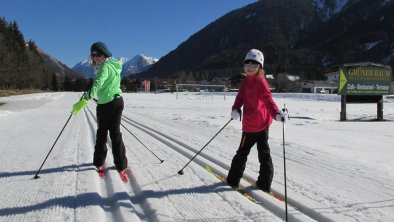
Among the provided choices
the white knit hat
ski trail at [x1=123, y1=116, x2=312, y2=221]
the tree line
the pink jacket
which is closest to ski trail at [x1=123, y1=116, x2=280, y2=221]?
ski trail at [x1=123, y1=116, x2=312, y2=221]

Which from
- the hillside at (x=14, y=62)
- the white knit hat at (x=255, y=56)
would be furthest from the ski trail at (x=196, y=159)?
the hillside at (x=14, y=62)

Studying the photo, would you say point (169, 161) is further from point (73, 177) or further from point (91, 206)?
point (91, 206)

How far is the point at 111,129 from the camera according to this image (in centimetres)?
561

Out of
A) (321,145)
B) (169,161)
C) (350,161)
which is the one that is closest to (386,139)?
(321,145)

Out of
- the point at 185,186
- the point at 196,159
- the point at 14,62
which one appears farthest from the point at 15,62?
the point at 185,186

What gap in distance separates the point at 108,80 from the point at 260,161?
2191mm

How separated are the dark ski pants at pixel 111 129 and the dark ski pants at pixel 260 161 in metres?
1.61

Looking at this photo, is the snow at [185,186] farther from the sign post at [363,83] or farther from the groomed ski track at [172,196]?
the sign post at [363,83]

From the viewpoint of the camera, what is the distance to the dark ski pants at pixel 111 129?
5500 mm

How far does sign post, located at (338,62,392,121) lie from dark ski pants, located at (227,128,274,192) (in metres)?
12.7

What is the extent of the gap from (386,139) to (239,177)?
6.51 m

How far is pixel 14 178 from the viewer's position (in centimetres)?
541

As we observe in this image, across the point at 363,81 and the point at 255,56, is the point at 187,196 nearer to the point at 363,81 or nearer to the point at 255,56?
the point at 255,56

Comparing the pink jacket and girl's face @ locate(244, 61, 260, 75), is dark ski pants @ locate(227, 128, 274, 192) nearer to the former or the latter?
the pink jacket
